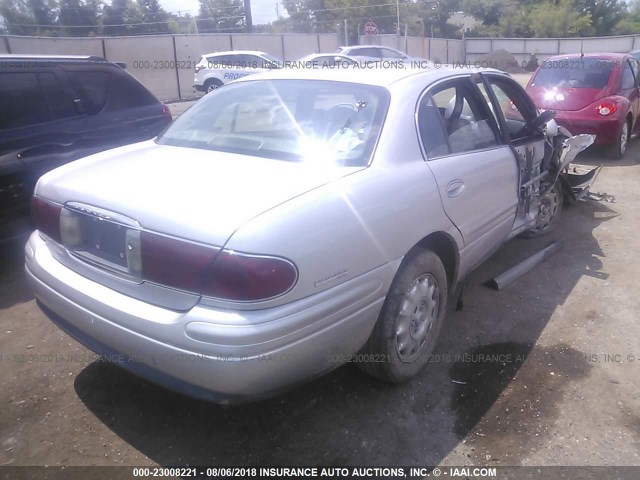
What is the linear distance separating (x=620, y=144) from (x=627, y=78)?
1220 mm

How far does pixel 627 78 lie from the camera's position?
8.20 meters

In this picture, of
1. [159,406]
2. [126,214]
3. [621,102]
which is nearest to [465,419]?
[159,406]

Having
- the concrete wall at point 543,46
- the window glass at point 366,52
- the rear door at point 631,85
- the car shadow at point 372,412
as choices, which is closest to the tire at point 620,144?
the rear door at point 631,85

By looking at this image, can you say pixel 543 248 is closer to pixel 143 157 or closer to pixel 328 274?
pixel 328 274

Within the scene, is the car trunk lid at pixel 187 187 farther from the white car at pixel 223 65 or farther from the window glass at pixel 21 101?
the white car at pixel 223 65

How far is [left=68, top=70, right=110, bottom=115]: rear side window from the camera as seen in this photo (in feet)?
15.8

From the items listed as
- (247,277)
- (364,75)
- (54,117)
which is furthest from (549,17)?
(247,277)

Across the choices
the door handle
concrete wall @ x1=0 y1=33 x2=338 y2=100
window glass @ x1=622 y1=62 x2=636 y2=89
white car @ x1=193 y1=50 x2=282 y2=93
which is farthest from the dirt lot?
white car @ x1=193 y1=50 x2=282 y2=93

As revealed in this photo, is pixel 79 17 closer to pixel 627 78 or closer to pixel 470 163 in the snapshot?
pixel 627 78

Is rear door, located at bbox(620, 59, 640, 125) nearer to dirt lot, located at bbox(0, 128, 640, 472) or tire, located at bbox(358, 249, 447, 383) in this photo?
dirt lot, located at bbox(0, 128, 640, 472)

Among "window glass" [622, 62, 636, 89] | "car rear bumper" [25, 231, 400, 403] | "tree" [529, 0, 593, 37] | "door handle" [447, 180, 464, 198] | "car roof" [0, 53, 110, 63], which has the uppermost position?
"tree" [529, 0, 593, 37]

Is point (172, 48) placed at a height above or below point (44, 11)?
below

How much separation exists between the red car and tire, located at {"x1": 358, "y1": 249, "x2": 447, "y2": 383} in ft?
19.7

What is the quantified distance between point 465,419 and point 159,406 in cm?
156
